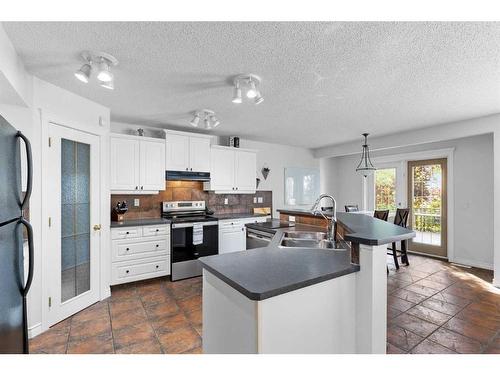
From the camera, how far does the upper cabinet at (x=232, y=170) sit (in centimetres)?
432

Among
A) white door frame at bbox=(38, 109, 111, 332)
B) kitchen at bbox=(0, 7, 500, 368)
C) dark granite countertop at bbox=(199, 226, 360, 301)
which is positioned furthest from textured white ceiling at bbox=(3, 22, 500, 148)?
dark granite countertop at bbox=(199, 226, 360, 301)

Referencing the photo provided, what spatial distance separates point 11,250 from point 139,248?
7.91ft

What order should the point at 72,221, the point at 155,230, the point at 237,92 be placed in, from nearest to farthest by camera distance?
1. the point at 237,92
2. the point at 72,221
3. the point at 155,230

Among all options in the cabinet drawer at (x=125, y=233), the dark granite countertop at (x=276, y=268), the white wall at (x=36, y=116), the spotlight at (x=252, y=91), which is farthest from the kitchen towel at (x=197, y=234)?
the spotlight at (x=252, y=91)

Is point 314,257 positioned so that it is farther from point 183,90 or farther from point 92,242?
point 92,242

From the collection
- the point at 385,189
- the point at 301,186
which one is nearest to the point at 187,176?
the point at 301,186

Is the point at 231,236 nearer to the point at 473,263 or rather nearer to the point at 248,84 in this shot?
the point at 248,84

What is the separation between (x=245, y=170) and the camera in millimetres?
4684

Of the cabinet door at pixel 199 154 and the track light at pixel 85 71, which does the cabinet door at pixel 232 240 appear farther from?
the track light at pixel 85 71

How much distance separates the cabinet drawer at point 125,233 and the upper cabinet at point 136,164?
540 millimetres

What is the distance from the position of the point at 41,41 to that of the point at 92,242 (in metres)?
2.04

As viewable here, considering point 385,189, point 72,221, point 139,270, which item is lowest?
point 139,270

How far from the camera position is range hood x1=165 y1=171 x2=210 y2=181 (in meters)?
3.84
